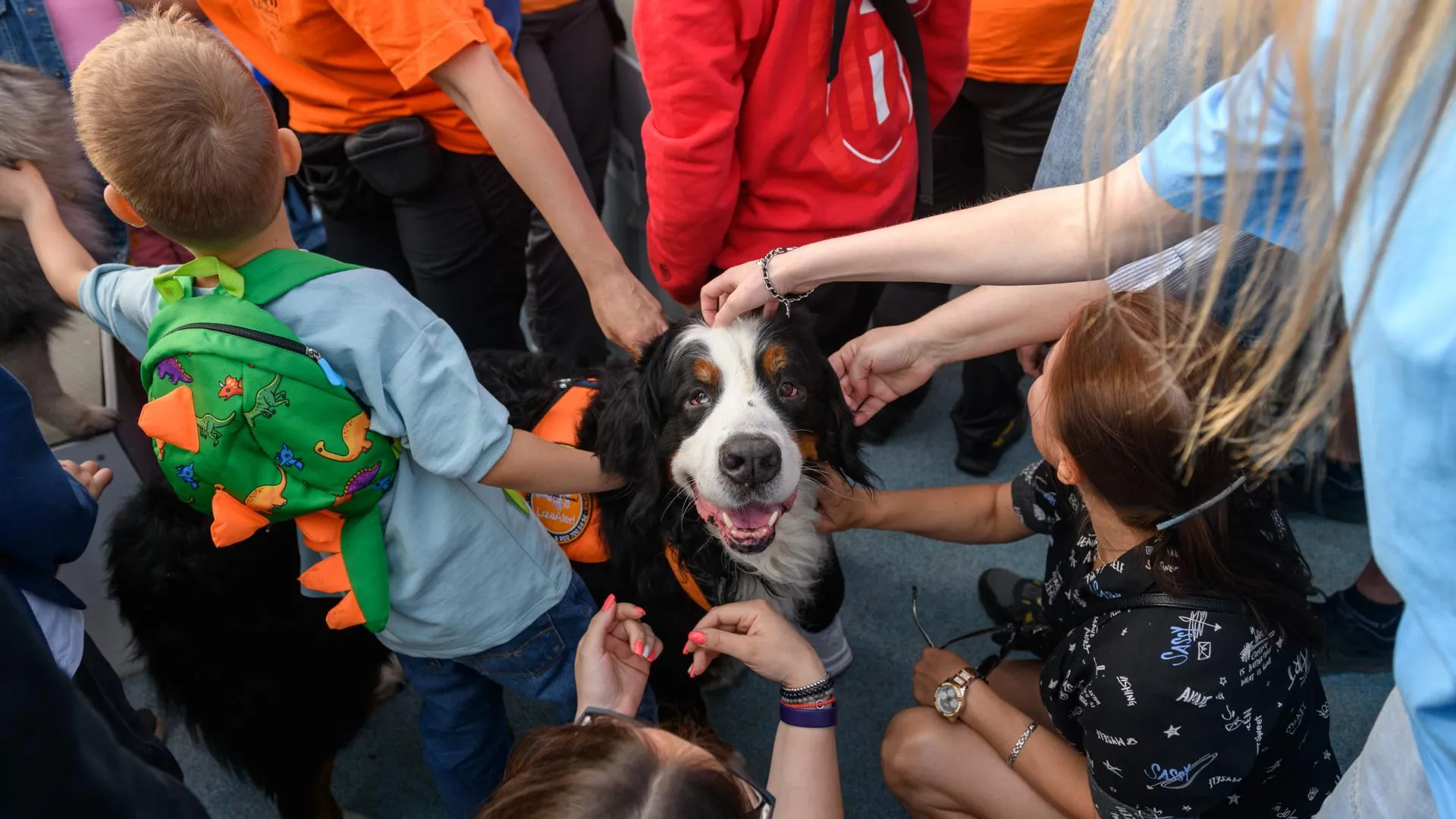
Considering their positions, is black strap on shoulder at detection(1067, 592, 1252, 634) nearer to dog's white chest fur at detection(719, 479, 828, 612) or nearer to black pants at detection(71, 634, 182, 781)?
dog's white chest fur at detection(719, 479, 828, 612)

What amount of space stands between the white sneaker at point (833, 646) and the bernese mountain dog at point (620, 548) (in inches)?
7.2

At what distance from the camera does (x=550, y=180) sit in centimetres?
160

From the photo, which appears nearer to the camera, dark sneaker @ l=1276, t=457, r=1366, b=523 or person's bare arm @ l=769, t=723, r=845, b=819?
person's bare arm @ l=769, t=723, r=845, b=819

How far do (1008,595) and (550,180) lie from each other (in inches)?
61.3

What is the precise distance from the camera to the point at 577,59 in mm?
2715

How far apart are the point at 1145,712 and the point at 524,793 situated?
89cm

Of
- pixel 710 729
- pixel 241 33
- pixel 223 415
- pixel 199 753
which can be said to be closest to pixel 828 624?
A: pixel 710 729

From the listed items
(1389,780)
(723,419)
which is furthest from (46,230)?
(1389,780)

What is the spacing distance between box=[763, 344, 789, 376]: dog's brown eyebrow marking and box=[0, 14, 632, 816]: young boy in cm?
37

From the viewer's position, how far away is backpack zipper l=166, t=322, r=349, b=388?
106 centimetres

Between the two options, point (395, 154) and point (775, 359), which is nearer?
point (775, 359)

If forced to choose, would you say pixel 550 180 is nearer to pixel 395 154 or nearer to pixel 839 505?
pixel 395 154

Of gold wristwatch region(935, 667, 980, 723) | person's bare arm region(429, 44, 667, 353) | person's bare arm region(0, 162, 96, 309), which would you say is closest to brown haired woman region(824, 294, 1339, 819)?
gold wristwatch region(935, 667, 980, 723)

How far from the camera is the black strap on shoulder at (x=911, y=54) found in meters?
1.52
